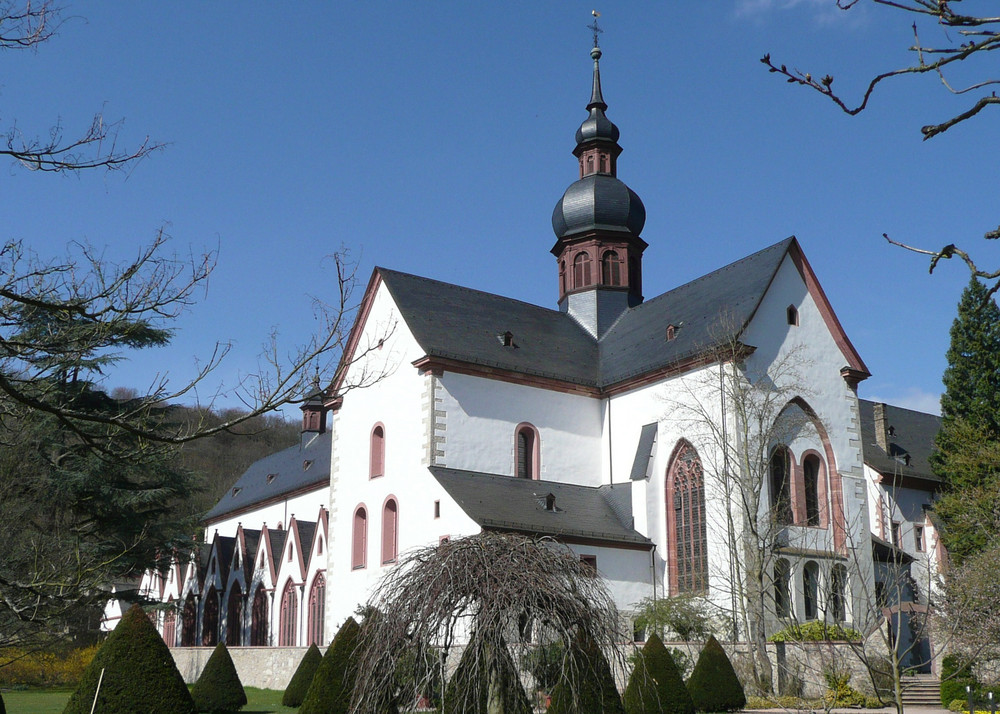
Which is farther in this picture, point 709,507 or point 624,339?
point 624,339

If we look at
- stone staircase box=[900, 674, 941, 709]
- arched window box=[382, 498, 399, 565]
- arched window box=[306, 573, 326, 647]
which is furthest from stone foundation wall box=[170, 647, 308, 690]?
stone staircase box=[900, 674, 941, 709]

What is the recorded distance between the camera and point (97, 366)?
34.5 metres

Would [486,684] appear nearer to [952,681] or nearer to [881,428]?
[952,681]

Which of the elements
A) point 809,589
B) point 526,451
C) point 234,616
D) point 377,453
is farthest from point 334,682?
point 234,616

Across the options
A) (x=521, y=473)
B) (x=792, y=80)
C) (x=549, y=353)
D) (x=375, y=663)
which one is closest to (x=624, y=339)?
(x=549, y=353)

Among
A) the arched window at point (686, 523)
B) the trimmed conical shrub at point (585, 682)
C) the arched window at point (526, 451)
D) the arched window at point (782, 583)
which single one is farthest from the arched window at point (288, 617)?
the trimmed conical shrub at point (585, 682)

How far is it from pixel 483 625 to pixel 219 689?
1347 centimetres

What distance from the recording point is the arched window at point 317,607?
38.2 metres

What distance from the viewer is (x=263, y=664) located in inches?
1192

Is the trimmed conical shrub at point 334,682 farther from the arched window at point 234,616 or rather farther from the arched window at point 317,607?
the arched window at point 234,616

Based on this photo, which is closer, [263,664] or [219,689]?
[219,689]

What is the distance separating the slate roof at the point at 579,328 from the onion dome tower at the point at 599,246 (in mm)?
1198

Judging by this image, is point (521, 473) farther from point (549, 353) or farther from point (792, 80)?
point (792, 80)

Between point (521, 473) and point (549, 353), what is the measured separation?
173 inches
